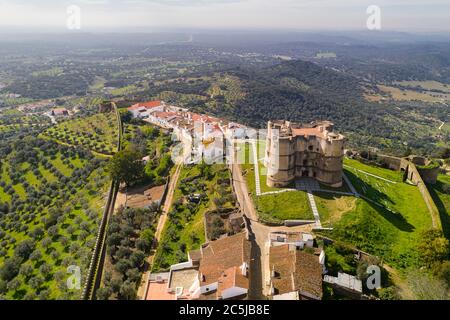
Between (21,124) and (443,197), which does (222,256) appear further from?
(21,124)

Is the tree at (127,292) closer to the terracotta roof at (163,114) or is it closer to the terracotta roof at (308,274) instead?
the terracotta roof at (308,274)

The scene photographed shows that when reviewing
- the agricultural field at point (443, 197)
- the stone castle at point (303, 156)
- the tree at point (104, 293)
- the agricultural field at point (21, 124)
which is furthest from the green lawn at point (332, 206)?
the agricultural field at point (21, 124)

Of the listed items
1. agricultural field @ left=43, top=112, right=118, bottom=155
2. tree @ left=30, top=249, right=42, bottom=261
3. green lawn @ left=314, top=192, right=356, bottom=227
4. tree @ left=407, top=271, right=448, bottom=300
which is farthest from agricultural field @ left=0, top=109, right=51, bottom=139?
tree @ left=407, top=271, right=448, bottom=300

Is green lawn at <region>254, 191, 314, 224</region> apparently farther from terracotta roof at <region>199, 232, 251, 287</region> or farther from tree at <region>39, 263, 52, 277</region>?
tree at <region>39, 263, 52, 277</region>

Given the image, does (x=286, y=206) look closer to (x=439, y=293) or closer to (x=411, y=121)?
(x=439, y=293)

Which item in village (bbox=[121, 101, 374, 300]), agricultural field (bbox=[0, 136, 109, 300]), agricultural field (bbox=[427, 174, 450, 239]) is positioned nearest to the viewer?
village (bbox=[121, 101, 374, 300])
